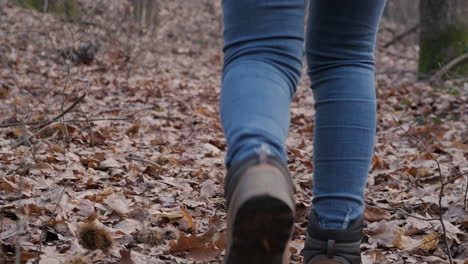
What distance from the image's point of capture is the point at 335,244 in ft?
4.74

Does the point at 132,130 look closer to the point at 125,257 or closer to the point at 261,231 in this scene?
the point at 125,257

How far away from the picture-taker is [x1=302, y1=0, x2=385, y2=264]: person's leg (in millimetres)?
1454

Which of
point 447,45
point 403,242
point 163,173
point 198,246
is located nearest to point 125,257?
point 198,246

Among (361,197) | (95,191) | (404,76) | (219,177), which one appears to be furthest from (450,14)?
(361,197)

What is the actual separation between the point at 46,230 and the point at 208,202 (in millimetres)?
820

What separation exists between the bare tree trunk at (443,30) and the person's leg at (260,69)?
18.7 feet

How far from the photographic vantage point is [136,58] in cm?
783

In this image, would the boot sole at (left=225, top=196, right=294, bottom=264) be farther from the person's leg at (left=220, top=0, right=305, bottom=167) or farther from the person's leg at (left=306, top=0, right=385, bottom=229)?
the person's leg at (left=306, top=0, right=385, bottom=229)

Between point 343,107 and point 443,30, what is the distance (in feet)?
18.6

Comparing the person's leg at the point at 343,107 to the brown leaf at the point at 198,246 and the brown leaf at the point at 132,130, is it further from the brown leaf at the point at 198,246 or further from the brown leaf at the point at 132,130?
the brown leaf at the point at 132,130

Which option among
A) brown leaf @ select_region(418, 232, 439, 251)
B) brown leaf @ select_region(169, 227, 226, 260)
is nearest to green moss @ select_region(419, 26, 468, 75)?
brown leaf @ select_region(418, 232, 439, 251)

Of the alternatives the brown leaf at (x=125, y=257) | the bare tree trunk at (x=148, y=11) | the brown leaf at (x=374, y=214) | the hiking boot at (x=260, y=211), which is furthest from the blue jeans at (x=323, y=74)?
the bare tree trunk at (x=148, y=11)

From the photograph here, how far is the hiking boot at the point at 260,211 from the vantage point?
1.05m

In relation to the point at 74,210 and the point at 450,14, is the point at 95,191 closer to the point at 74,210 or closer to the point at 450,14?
the point at 74,210
